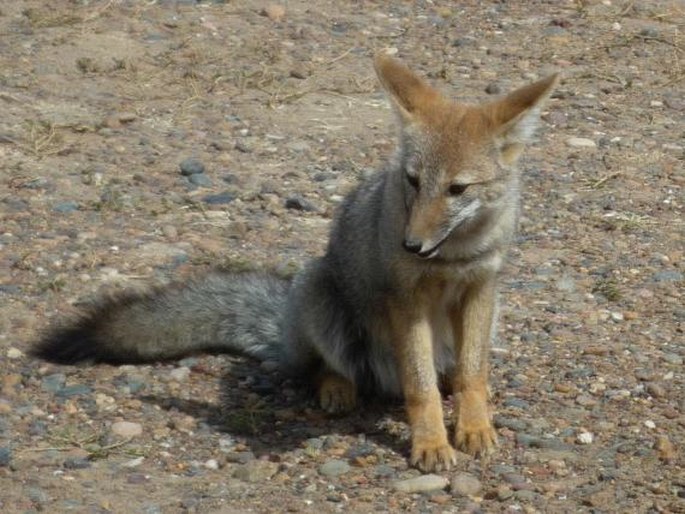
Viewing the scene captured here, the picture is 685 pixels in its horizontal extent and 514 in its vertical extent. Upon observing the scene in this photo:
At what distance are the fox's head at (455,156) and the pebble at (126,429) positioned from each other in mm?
1410

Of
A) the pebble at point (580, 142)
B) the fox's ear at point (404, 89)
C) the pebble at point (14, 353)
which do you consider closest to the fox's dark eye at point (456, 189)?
the fox's ear at point (404, 89)

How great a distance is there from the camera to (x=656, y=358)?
665cm

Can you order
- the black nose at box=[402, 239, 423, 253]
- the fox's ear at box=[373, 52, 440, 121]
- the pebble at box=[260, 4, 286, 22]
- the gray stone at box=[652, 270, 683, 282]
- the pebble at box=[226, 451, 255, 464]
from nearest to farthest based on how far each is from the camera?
1. the black nose at box=[402, 239, 423, 253]
2. the pebble at box=[226, 451, 255, 464]
3. the fox's ear at box=[373, 52, 440, 121]
4. the gray stone at box=[652, 270, 683, 282]
5. the pebble at box=[260, 4, 286, 22]

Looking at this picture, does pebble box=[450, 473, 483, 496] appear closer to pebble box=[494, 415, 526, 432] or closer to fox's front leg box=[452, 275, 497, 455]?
fox's front leg box=[452, 275, 497, 455]

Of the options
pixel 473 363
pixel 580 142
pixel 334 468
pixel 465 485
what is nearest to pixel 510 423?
pixel 473 363

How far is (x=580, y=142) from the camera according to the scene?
30.8 feet

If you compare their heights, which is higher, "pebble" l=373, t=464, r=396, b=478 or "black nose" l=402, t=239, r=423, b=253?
"black nose" l=402, t=239, r=423, b=253

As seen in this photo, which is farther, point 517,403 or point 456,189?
point 517,403

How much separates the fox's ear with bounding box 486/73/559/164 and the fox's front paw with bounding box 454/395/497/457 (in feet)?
3.33

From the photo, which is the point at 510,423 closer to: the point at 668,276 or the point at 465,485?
the point at 465,485

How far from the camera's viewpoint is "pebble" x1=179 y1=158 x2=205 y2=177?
8.69 meters

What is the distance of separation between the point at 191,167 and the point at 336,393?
268cm

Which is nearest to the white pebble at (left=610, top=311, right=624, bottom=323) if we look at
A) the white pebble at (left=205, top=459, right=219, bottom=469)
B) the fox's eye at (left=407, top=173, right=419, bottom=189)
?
the fox's eye at (left=407, top=173, right=419, bottom=189)

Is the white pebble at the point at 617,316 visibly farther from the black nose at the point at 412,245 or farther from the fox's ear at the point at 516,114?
the black nose at the point at 412,245
